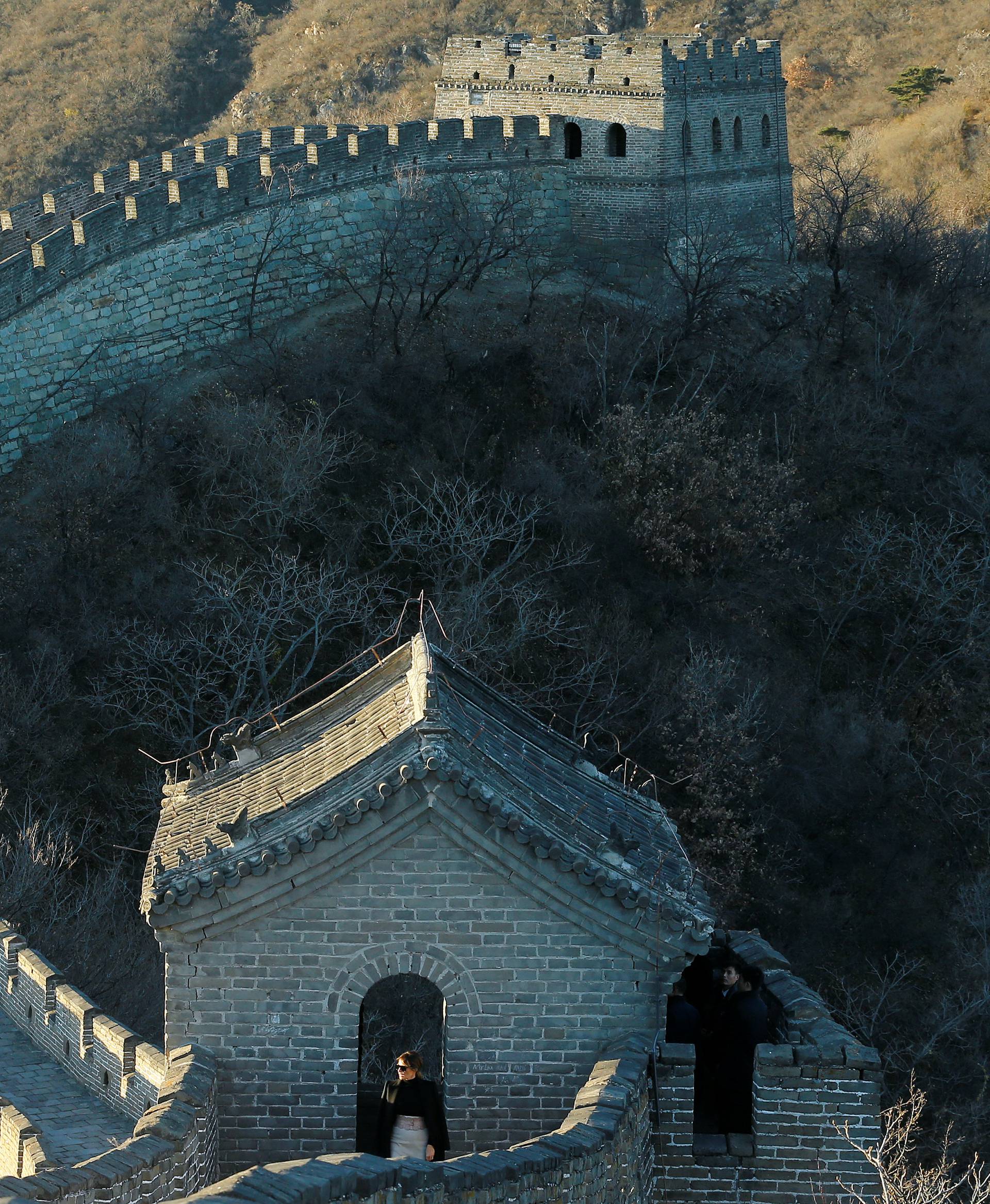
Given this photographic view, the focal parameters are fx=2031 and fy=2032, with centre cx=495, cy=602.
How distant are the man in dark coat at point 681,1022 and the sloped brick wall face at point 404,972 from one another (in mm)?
674

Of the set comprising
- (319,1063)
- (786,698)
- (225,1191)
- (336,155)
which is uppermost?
(336,155)

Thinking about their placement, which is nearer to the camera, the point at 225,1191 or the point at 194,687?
the point at 225,1191

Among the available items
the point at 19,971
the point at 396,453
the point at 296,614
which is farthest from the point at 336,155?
the point at 19,971

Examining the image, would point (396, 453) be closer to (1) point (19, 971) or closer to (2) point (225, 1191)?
(1) point (19, 971)

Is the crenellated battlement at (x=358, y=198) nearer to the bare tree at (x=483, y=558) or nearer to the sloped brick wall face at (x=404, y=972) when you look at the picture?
the bare tree at (x=483, y=558)

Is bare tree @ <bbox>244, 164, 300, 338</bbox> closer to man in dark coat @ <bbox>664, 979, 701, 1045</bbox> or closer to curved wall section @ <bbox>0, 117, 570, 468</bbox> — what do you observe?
curved wall section @ <bbox>0, 117, 570, 468</bbox>

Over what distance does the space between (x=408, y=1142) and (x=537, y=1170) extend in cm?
192

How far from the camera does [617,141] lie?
42750 mm

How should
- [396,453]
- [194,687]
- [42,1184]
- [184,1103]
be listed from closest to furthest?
[42,1184] → [184,1103] → [194,687] → [396,453]

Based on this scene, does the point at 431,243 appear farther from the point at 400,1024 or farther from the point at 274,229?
the point at 400,1024

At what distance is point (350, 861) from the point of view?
14289 mm

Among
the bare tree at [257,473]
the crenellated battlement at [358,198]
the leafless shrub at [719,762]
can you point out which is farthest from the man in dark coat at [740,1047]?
the crenellated battlement at [358,198]

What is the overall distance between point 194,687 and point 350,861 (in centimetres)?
1876

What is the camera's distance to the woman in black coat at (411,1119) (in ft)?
45.6
